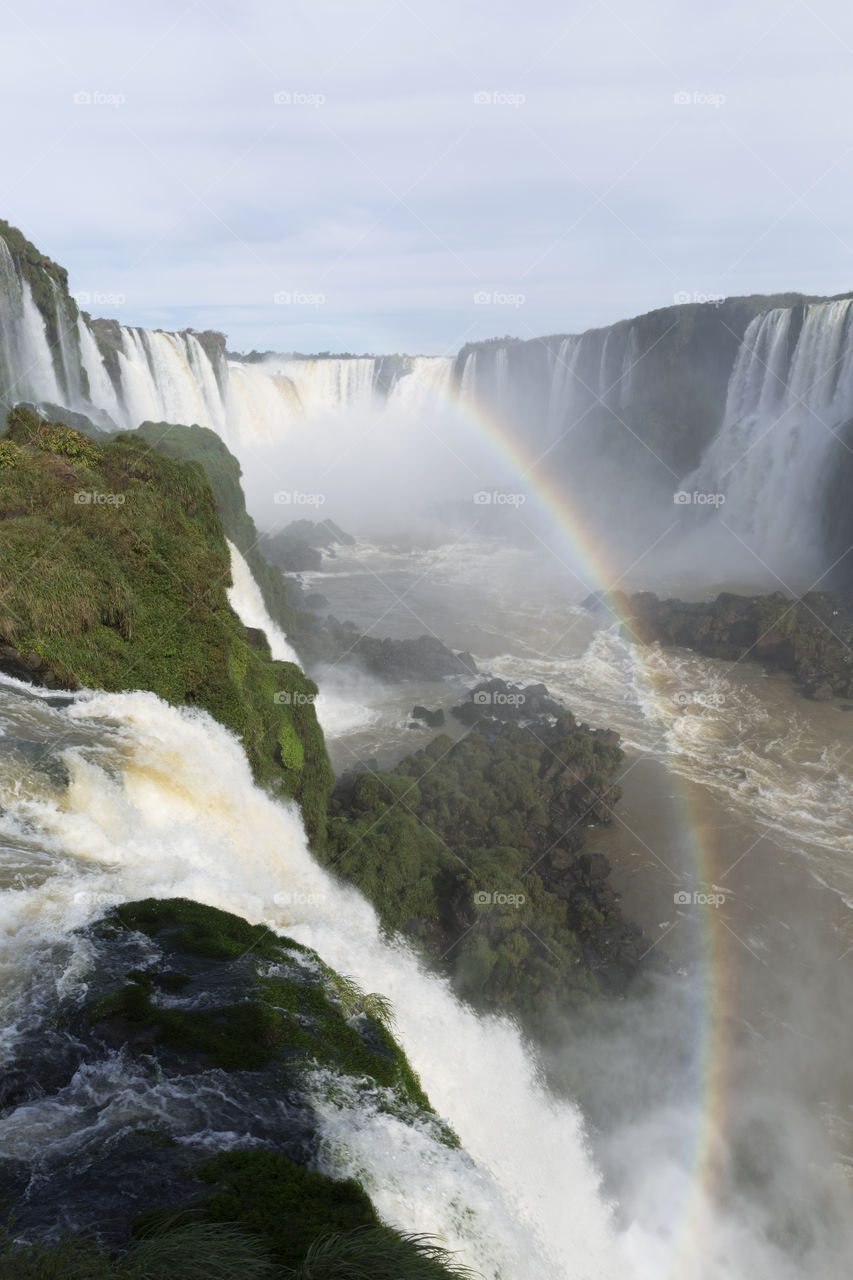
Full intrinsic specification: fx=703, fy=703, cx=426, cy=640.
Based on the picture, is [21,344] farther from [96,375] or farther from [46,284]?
[96,375]

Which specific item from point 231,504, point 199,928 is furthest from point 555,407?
point 199,928

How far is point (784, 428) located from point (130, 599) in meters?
42.7

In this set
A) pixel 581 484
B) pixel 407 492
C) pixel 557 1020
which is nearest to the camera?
pixel 557 1020

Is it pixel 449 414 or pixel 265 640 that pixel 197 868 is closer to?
pixel 265 640

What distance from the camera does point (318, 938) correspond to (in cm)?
925

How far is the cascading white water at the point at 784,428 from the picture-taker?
1527 inches

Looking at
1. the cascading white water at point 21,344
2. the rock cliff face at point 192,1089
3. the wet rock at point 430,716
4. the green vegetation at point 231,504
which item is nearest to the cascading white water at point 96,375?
the cascading white water at point 21,344

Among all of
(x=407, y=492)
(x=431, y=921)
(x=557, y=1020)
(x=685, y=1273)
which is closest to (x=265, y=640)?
(x=431, y=921)

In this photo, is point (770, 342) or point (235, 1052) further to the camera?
point (770, 342)

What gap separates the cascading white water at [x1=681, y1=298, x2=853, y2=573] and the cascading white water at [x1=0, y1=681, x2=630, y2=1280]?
36813 millimetres

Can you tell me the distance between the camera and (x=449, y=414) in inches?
3012

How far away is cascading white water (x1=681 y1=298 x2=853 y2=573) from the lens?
38.8 metres

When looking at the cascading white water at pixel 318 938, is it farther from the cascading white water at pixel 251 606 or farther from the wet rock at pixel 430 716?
the wet rock at pixel 430 716

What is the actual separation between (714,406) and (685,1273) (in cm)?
5283
